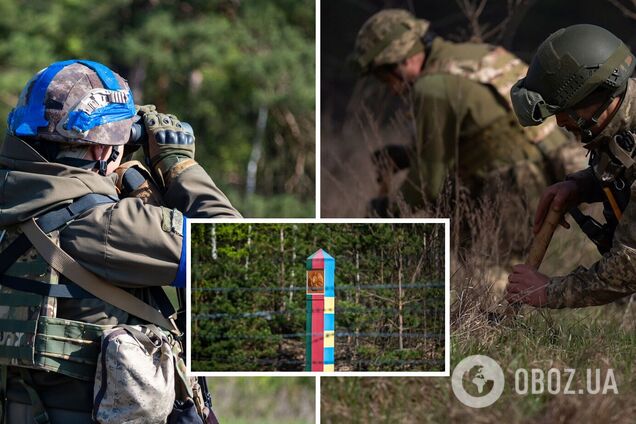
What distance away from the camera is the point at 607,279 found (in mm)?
3793

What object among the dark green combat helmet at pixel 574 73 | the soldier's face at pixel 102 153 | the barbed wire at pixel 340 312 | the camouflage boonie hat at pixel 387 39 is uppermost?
the camouflage boonie hat at pixel 387 39

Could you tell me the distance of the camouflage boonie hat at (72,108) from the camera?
3.12 m

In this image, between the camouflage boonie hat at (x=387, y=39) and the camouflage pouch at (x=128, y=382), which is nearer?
the camouflage pouch at (x=128, y=382)

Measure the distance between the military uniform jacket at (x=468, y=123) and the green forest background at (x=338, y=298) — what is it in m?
3.08

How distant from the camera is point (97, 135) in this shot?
10.4 feet

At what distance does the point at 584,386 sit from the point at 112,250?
61.5 inches

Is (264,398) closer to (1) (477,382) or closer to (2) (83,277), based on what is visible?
(1) (477,382)

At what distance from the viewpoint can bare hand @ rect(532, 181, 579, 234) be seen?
408 cm

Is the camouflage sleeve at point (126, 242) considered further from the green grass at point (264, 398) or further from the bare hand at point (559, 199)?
the green grass at point (264, 398)

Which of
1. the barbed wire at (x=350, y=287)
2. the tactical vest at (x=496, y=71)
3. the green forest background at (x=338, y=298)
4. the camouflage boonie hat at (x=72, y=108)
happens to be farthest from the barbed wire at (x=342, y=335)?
the tactical vest at (x=496, y=71)

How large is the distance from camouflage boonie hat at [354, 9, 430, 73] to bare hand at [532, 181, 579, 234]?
277 cm

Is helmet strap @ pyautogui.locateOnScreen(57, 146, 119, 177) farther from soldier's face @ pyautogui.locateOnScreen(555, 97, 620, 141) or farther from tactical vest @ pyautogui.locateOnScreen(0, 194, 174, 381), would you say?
soldier's face @ pyautogui.locateOnScreen(555, 97, 620, 141)

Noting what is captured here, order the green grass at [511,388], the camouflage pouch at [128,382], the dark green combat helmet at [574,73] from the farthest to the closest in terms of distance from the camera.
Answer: the dark green combat helmet at [574,73] < the green grass at [511,388] < the camouflage pouch at [128,382]

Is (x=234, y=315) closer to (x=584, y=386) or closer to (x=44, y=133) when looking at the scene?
(x=44, y=133)
